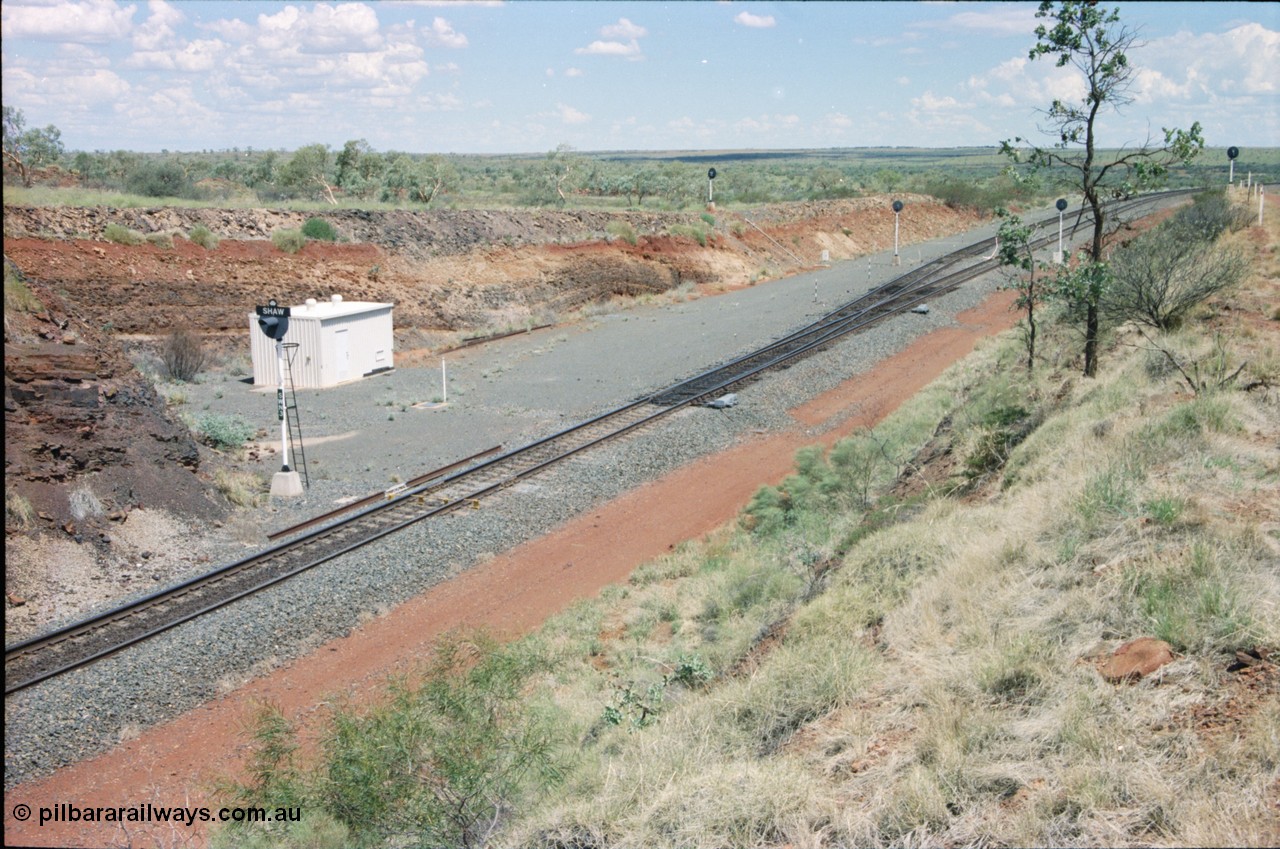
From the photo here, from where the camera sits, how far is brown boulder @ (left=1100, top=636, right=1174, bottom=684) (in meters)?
6.27

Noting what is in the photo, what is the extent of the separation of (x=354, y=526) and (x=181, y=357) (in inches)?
591

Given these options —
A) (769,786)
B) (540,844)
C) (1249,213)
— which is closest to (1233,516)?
(769,786)

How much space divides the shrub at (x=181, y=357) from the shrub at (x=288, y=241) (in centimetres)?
805

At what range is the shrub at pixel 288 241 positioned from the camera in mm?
35428

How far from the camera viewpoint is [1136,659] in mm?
6395

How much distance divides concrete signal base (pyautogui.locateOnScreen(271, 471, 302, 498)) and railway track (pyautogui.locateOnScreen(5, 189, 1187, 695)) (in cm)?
119

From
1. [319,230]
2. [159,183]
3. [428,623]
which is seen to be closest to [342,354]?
[319,230]

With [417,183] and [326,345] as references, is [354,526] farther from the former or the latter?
[417,183]

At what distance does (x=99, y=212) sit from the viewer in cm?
3219

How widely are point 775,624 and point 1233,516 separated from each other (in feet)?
13.2

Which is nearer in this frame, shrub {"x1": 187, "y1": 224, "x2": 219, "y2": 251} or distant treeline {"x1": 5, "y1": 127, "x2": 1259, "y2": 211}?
shrub {"x1": 187, "y1": 224, "x2": 219, "y2": 251}

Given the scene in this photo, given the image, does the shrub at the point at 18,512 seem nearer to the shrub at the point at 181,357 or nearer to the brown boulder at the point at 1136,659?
the brown boulder at the point at 1136,659

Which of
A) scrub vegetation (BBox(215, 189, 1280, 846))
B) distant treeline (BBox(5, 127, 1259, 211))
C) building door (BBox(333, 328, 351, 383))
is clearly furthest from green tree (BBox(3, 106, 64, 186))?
scrub vegetation (BBox(215, 189, 1280, 846))

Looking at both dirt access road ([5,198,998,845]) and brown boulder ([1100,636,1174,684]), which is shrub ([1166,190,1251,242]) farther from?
brown boulder ([1100,636,1174,684])
